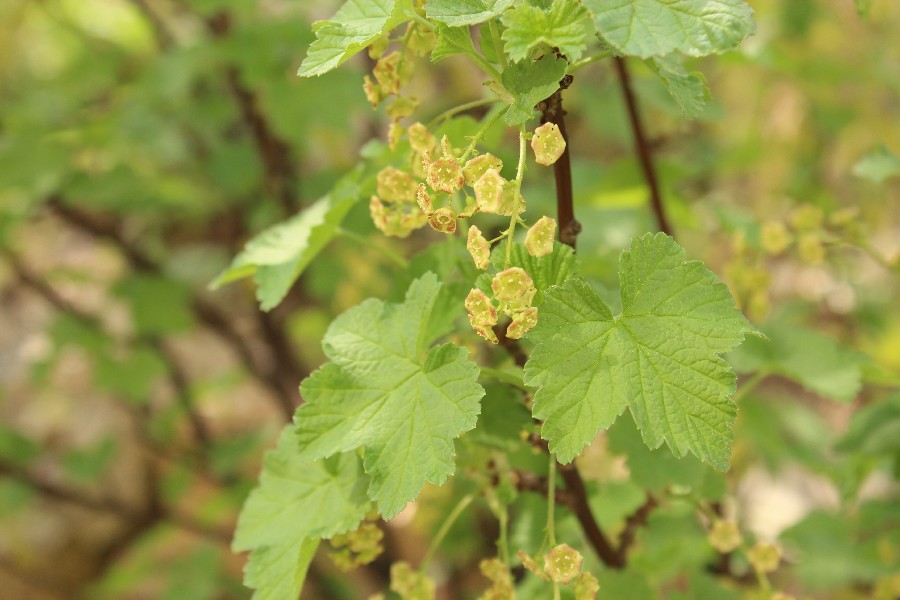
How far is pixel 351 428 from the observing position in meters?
0.71

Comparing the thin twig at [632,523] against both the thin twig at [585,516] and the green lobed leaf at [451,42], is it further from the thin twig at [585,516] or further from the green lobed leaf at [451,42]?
the green lobed leaf at [451,42]

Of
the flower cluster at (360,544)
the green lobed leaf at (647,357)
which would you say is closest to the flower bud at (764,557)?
the green lobed leaf at (647,357)

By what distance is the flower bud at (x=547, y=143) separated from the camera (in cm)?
61

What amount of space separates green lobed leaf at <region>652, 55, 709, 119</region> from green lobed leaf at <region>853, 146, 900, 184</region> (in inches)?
17.8

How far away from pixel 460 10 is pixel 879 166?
2.30 feet

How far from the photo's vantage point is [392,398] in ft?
2.34

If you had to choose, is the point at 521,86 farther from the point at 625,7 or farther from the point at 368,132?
the point at 368,132

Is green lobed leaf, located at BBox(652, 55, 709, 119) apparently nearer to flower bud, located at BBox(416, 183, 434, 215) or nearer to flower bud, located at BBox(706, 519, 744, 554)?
flower bud, located at BBox(416, 183, 434, 215)

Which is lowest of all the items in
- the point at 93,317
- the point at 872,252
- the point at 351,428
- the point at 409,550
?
the point at 409,550

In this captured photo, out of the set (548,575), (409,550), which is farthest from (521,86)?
(409,550)

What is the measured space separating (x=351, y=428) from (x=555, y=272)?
242 millimetres

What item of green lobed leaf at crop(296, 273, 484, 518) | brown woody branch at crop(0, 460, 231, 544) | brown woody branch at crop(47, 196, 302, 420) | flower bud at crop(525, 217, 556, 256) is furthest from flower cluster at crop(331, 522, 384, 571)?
brown woody branch at crop(0, 460, 231, 544)

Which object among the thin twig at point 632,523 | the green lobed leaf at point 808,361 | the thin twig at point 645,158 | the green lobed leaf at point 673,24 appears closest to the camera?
the green lobed leaf at point 673,24

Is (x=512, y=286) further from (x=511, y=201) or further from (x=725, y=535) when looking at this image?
(x=725, y=535)
